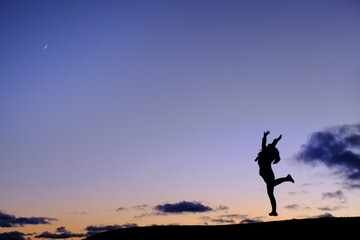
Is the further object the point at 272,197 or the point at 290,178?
the point at 290,178

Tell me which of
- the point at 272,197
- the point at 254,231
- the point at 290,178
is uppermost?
the point at 290,178

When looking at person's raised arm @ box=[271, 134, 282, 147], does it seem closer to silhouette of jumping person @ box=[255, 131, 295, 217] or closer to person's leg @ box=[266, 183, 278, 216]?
silhouette of jumping person @ box=[255, 131, 295, 217]

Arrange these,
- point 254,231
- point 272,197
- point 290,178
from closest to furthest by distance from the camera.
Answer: point 254,231
point 272,197
point 290,178

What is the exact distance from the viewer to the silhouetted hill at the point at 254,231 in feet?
39.3

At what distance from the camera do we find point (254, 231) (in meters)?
12.9

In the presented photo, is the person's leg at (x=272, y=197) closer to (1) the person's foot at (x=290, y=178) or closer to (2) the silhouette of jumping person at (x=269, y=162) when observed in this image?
(2) the silhouette of jumping person at (x=269, y=162)

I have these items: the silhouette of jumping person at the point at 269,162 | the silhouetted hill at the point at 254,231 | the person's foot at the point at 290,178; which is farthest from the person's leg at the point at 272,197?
the silhouetted hill at the point at 254,231

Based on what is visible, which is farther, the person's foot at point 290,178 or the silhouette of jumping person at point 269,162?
the person's foot at point 290,178

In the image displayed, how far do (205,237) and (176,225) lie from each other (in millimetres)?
2012

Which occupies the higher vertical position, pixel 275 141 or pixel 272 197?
pixel 275 141

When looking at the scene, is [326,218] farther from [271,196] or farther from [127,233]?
[127,233]

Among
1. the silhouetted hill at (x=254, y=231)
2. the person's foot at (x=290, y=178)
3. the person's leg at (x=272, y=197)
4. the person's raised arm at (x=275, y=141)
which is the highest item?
the person's raised arm at (x=275, y=141)

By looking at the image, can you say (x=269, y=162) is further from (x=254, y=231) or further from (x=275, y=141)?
(x=254, y=231)

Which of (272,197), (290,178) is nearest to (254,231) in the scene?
(272,197)
